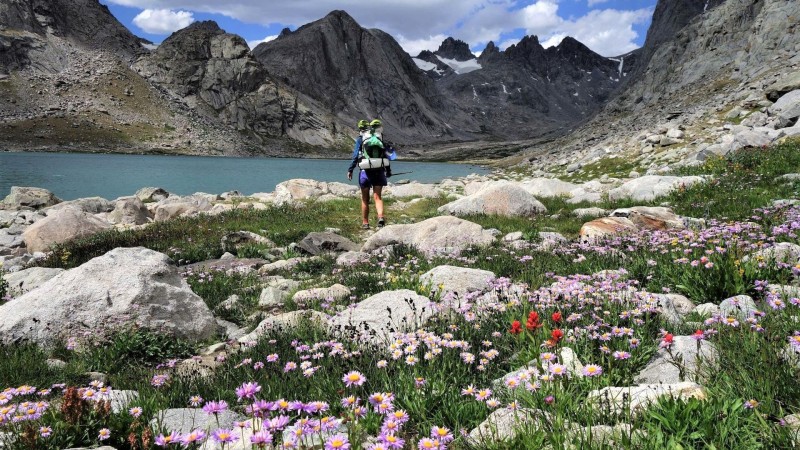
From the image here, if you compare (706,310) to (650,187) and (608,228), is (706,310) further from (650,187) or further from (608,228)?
(650,187)

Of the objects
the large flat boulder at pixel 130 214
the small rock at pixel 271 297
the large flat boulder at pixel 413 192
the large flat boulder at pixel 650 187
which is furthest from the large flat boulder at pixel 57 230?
the large flat boulder at pixel 650 187

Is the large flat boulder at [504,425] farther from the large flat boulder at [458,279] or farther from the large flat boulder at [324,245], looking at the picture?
the large flat boulder at [324,245]

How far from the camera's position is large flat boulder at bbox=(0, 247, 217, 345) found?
18.7 feet

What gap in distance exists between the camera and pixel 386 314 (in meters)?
5.28

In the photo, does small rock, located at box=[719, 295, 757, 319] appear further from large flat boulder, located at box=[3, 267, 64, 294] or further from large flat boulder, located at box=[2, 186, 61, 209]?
large flat boulder, located at box=[2, 186, 61, 209]

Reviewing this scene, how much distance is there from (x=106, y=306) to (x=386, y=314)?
12.2 feet

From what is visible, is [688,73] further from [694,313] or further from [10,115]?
[10,115]

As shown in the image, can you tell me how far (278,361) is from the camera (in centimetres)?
414

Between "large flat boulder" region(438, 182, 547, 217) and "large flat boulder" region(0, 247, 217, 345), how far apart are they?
36.9 feet

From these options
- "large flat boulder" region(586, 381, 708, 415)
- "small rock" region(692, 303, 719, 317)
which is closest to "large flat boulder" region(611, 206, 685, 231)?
"small rock" region(692, 303, 719, 317)

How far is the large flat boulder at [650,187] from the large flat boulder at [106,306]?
1435 cm

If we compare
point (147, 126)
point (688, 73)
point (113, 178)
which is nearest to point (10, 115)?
point (147, 126)

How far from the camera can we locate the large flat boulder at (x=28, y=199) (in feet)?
88.8

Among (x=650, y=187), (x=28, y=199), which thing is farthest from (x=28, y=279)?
(x=28, y=199)
